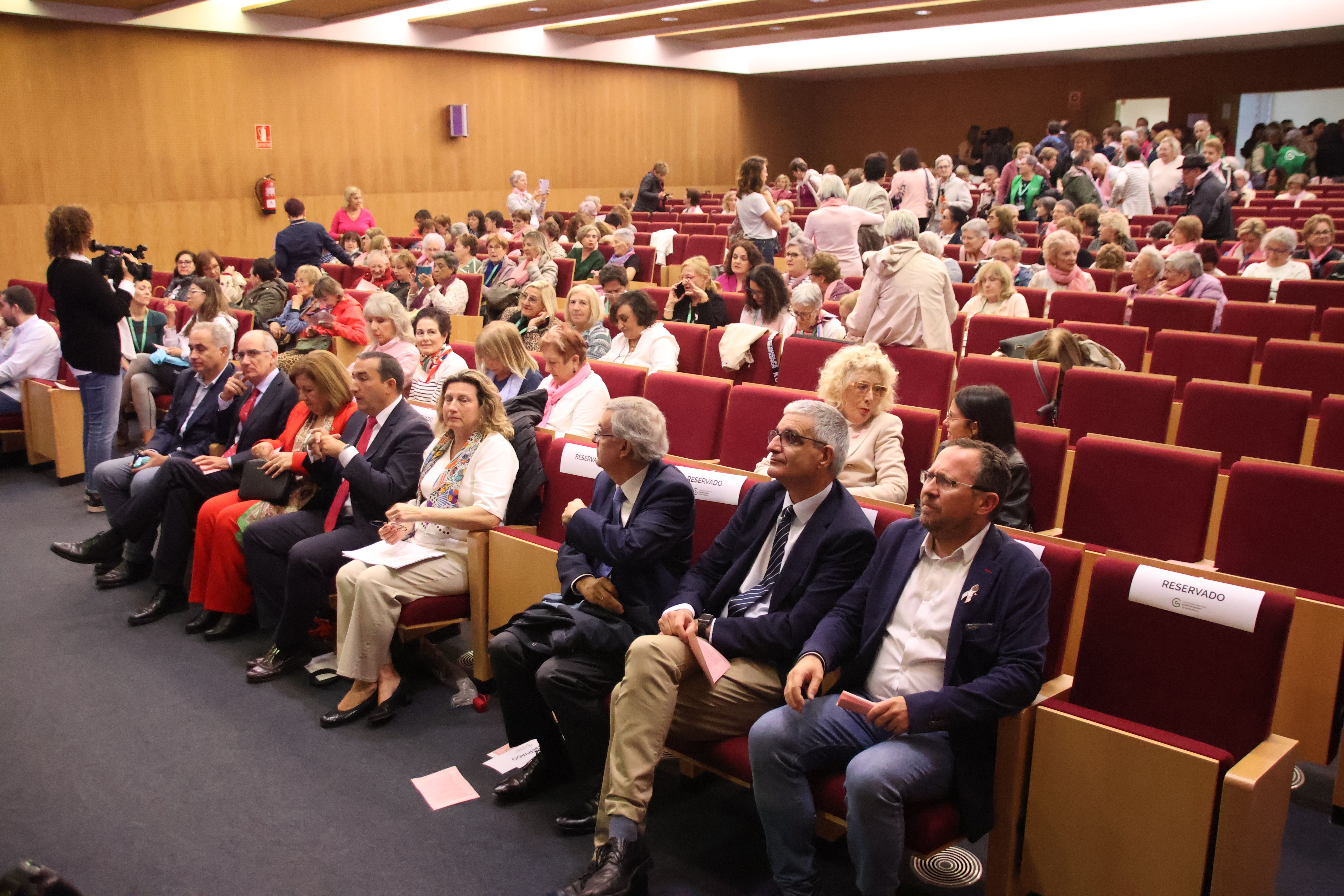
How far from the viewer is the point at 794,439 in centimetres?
256

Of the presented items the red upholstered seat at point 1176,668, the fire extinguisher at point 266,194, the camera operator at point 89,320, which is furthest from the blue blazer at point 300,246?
the red upholstered seat at point 1176,668

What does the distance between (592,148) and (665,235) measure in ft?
25.8

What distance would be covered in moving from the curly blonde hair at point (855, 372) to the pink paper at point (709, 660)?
3.70 feet

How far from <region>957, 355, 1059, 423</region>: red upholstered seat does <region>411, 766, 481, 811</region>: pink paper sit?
248 centimetres

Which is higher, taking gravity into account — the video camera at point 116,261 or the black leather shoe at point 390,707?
the video camera at point 116,261

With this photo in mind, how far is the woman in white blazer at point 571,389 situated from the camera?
403cm

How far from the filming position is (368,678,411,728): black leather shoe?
3.25 m

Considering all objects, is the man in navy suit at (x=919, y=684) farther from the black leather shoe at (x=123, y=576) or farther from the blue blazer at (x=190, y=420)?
the black leather shoe at (x=123, y=576)

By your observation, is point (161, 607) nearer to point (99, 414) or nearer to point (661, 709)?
point (99, 414)

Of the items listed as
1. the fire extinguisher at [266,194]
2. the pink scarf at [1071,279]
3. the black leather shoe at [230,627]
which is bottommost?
the black leather shoe at [230,627]

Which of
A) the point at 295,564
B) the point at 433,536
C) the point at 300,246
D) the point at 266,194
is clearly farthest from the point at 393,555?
the point at 266,194

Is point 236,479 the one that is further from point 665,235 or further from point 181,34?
point 181,34

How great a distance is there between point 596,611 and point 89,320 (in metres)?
3.76

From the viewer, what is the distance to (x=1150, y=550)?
3059 mm
